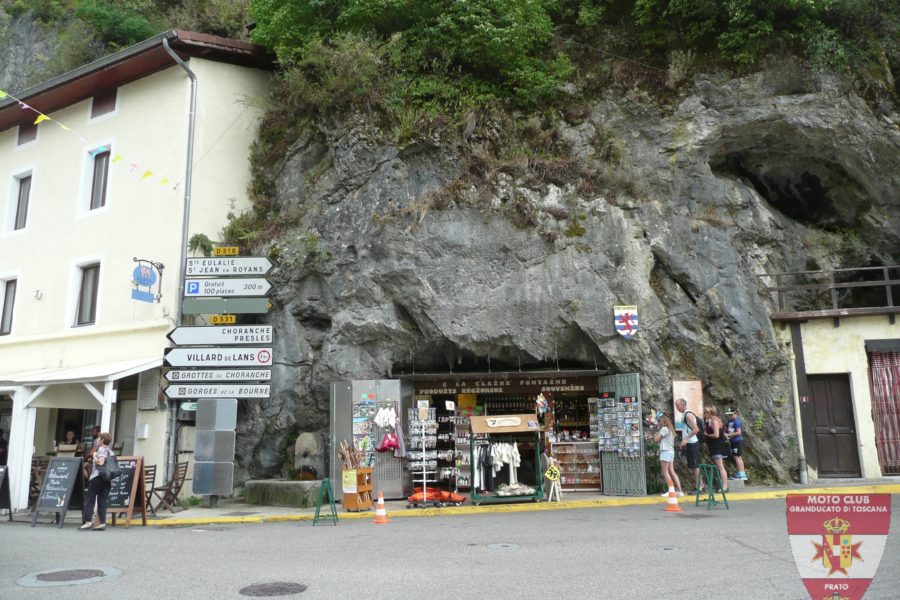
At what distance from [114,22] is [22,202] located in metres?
6.72

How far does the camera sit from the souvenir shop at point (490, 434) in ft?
43.7

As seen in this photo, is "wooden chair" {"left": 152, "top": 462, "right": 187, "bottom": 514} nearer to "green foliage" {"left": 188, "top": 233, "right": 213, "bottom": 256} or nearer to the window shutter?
the window shutter

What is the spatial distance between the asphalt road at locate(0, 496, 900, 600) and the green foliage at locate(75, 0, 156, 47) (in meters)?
17.3

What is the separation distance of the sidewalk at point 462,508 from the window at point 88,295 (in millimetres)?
6766

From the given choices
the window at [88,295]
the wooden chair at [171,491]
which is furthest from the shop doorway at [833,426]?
the window at [88,295]

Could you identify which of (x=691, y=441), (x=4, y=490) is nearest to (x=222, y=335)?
(x=4, y=490)

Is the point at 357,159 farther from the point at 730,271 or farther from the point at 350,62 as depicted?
the point at 730,271

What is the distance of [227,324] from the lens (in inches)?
610

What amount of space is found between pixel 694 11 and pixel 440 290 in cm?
961

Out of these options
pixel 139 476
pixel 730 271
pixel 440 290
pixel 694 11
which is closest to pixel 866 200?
pixel 730 271

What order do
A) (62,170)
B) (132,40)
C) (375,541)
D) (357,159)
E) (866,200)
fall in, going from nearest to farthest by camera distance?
(375,541) → (357,159) → (866,200) → (62,170) → (132,40)

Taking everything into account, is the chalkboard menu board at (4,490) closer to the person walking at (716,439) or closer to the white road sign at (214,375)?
the white road sign at (214,375)

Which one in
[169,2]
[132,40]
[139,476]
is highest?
[169,2]

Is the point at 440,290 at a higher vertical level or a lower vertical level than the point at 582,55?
lower
